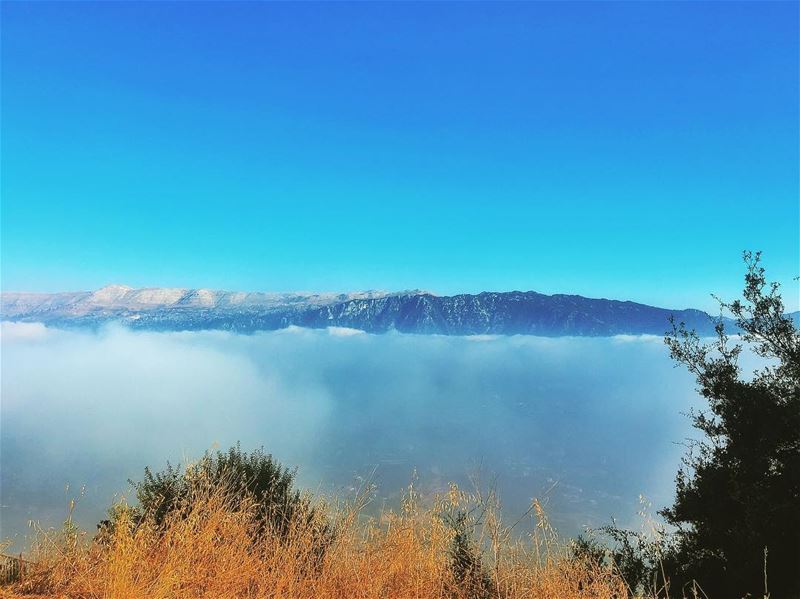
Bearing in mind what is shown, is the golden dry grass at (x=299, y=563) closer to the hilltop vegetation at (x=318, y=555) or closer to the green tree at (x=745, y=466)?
Answer: the hilltop vegetation at (x=318, y=555)

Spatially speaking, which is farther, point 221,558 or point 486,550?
point 486,550

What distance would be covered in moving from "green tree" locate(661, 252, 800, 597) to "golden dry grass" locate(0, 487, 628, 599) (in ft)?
37.5

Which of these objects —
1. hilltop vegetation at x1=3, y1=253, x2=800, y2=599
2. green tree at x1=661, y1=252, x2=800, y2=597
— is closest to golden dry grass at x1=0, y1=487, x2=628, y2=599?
hilltop vegetation at x1=3, y1=253, x2=800, y2=599

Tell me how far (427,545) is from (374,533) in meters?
0.74

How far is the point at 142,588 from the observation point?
4324 mm

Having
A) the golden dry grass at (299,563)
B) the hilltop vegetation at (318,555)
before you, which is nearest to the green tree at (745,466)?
the hilltop vegetation at (318,555)

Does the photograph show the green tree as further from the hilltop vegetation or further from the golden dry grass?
the golden dry grass

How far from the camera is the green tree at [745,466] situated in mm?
13992

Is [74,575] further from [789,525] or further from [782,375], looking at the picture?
[782,375]

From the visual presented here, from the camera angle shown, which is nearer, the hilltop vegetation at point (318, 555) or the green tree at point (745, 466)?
the hilltop vegetation at point (318, 555)

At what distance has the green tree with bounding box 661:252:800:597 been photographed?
1399cm

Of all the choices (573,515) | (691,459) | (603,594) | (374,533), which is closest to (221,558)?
(374,533)

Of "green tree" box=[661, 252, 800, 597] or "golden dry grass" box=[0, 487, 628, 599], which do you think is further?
"green tree" box=[661, 252, 800, 597]

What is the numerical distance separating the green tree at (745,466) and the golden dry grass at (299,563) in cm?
1142
